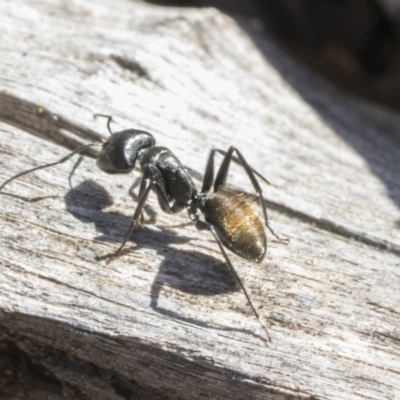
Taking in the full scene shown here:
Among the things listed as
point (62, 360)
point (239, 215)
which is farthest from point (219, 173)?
point (62, 360)

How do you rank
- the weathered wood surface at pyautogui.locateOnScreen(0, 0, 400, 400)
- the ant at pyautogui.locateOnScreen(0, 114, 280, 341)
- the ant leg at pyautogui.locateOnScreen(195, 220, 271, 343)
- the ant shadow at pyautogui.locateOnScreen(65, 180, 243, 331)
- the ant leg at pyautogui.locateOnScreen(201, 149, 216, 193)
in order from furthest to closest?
1. the ant leg at pyautogui.locateOnScreen(201, 149, 216, 193)
2. the ant at pyautogui.locateOnScreen(0, 114, 280, 341)
3. the ant shadow at pyautogui.locateOnScreen(65, 180, 243, 331)
4. the ant leg at pyautogui.locateOnScreen(195, 220, 271, 343)
5. the weathered wood surface at pyautogui.locateOnScreen(0, 0, 400, 400)

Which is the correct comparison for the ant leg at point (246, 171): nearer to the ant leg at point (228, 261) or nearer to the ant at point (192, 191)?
the ant at point (192, 191)

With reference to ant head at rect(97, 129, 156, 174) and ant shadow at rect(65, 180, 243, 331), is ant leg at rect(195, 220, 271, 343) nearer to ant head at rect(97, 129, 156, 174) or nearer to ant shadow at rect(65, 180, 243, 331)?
ant shadow at rect(65, 180, 243, 331)

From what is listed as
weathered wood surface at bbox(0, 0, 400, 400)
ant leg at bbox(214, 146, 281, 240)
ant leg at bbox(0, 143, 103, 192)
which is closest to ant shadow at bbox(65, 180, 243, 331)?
weathered wood surface at bbox(0, 0, 400, 400)

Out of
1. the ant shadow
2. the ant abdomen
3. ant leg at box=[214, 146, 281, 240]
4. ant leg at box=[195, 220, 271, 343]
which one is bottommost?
the ant shadow

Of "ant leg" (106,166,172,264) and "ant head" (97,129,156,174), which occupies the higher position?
"ant head" (97,129,156,174)

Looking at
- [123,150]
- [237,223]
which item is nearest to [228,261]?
[237,223]
